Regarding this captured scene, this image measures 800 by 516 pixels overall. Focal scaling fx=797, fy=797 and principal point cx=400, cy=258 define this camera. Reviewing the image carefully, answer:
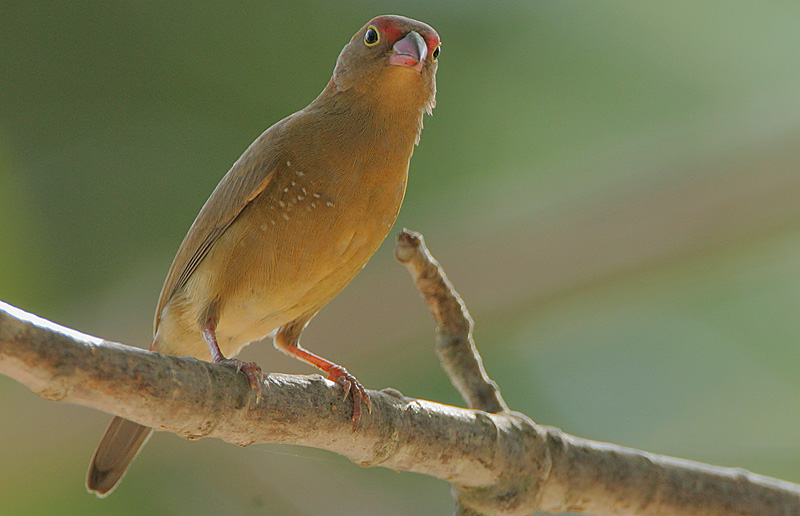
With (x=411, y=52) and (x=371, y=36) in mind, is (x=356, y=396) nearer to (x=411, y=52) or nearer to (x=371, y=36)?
(x=411, y=52)

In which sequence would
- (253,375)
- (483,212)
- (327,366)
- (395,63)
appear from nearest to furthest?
(253,375) < (395,63) < (327,366) < (483,212)

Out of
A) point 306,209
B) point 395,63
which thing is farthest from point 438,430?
point 395,63

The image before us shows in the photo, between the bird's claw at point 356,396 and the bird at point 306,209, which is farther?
the bird at point 306,209

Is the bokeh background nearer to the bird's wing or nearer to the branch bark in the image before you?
the bird's wing

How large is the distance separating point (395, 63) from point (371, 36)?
0.15 meters

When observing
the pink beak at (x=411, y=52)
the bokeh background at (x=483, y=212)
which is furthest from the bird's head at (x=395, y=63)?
the bokeh background at (x=483, y=212)

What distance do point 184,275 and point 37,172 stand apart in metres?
1.42

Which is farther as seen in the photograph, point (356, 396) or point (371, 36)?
point (371, 36)

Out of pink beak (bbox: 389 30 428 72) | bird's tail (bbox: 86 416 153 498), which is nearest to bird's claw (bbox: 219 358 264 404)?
bird's tail (bbox: 86 416 153 498)

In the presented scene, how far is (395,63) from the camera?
2203 mm

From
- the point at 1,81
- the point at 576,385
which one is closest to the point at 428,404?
the point at 576,385

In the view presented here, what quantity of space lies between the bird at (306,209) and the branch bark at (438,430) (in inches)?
7.5

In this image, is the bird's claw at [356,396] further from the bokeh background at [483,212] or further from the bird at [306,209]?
the bokeh background at [483,212]

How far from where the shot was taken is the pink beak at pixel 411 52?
2.18m
